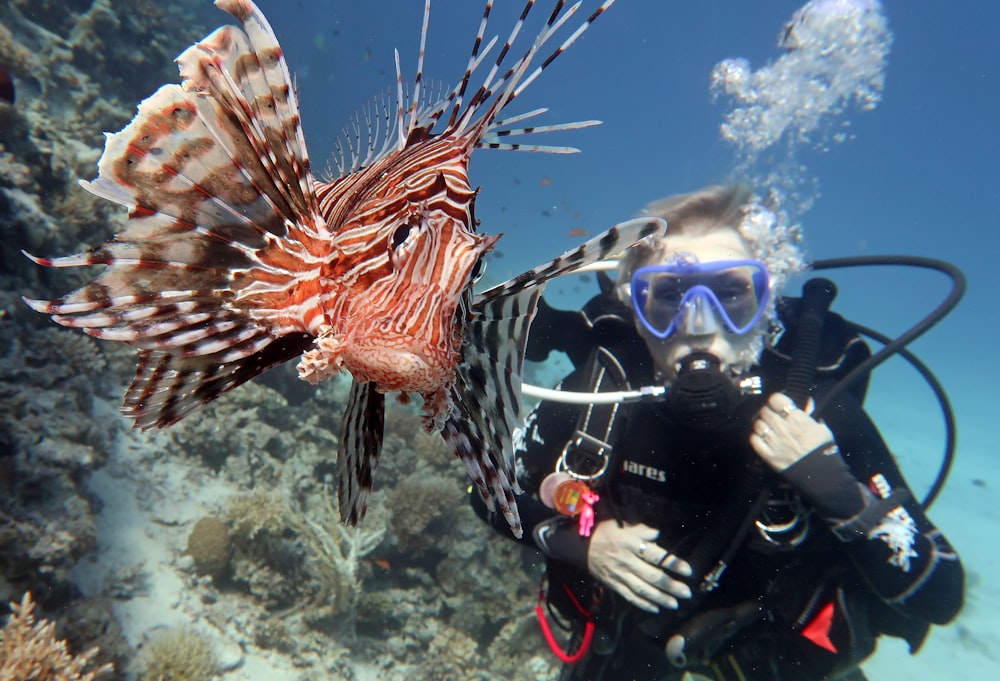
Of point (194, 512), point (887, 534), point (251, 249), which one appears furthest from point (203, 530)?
point (887, 534)

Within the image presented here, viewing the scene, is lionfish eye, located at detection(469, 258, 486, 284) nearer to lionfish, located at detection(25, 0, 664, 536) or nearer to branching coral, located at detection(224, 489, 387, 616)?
lionfish, located at detection(25, 0, 664, 536)

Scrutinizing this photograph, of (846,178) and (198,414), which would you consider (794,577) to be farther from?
(846,178)

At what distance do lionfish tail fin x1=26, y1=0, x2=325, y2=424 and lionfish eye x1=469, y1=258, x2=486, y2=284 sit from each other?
0.42 m

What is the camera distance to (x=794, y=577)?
366 centimetres

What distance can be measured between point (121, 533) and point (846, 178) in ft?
307

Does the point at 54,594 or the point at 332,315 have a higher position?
the point at 332,315

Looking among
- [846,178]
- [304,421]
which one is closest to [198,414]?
[304,421]

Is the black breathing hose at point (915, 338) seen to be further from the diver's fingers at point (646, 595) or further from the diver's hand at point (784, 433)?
the diver's fingers at point (646, 595)

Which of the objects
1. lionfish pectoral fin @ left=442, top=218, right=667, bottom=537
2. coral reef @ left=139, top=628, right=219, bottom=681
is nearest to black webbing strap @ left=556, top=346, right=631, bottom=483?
lionfish pectoral fin @ left=442, top=218, right=667, bottom=537

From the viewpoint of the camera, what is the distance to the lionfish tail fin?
50.6 inches

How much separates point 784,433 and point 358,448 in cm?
269

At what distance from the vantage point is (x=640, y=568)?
326 centimetres

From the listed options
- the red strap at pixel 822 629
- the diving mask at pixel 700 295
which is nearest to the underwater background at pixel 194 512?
the diving mask at pixel 700 295

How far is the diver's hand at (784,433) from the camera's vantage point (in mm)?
3174
